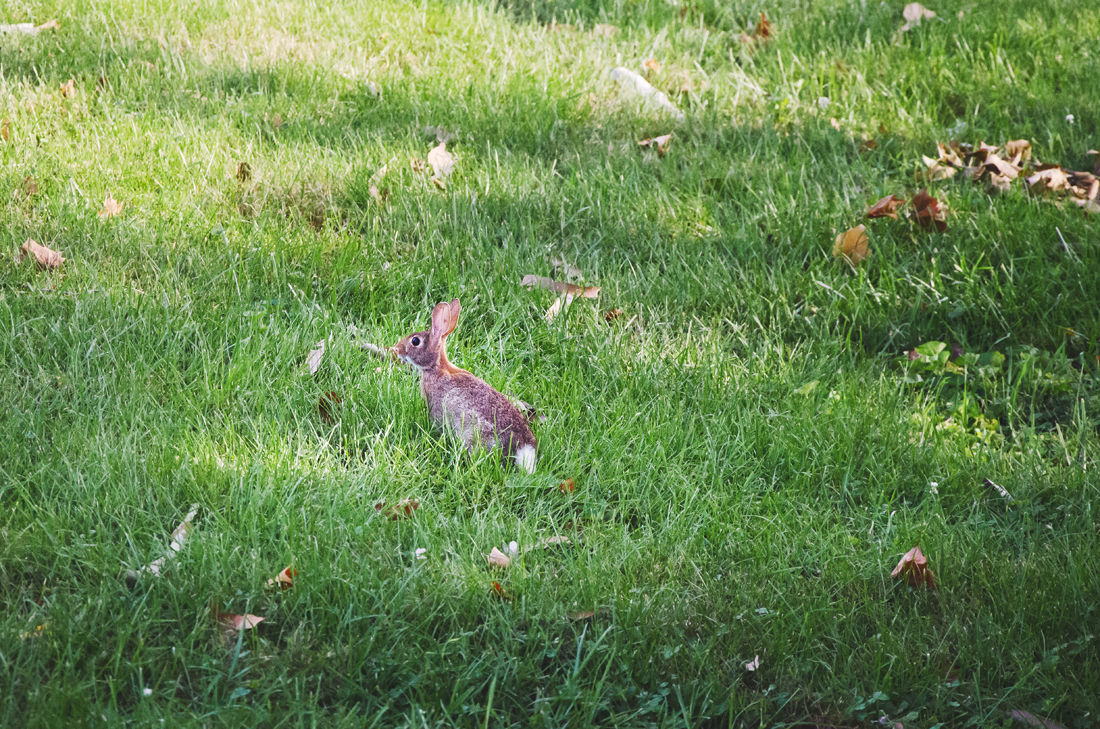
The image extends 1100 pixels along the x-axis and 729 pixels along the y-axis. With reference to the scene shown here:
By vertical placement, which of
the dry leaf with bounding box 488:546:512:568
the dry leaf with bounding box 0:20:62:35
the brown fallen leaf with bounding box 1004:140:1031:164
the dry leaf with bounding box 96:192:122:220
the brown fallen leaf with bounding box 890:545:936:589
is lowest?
the brown fallen leaf with bounding box 890:545:936:589

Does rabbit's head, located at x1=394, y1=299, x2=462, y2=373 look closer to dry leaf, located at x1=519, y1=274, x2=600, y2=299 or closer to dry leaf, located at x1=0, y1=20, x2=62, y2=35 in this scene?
dry leaf, located at x1=519, y1=274, x2=600, y2=299

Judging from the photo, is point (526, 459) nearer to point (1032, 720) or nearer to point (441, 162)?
point (1032, 720)

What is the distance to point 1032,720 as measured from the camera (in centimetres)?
236

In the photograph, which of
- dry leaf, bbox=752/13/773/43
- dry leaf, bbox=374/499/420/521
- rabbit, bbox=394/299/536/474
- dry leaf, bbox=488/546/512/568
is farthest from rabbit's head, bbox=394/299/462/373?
dry leaf, bbox=752/13/773/43

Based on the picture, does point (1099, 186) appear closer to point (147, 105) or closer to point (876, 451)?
point (876, 451)

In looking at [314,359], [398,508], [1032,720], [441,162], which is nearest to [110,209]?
[314,359]

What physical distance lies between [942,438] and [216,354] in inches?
110

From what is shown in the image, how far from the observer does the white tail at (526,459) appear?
3051mm

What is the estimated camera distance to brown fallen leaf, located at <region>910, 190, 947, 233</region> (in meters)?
4.47

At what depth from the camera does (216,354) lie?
343 cm

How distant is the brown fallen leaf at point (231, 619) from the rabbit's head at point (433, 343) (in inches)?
45.2

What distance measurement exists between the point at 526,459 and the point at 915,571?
1.28m

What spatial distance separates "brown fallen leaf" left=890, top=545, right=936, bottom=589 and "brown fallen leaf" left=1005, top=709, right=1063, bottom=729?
450 millimetres

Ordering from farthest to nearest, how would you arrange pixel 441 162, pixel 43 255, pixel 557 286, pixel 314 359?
pixel 441 162, pixel 557 286, pixel 43 255, pixel 314 359
